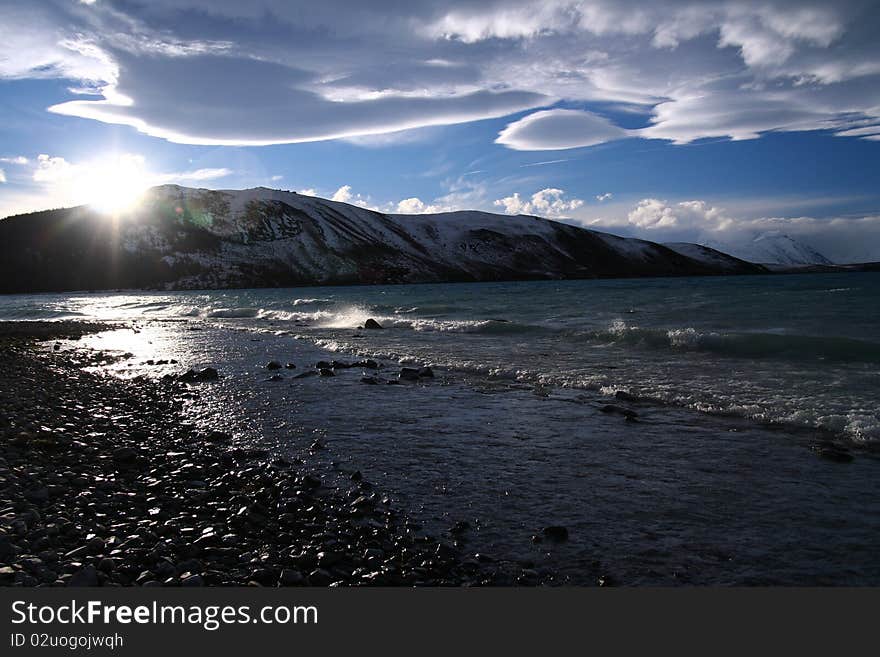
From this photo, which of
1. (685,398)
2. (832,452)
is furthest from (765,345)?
(832,452)

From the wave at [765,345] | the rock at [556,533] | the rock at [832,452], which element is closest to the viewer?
the rock at [556,533]

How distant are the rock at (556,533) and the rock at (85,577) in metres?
4.69

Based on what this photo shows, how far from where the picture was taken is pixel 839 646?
4.23m

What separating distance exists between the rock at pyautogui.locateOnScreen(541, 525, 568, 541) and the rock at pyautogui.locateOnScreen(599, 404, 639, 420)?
5797 mm

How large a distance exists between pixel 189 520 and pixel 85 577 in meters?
1.53

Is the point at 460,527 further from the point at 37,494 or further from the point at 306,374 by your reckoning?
the point at 306,374

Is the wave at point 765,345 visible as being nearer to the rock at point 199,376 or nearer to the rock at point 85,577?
the rock at point 199,376

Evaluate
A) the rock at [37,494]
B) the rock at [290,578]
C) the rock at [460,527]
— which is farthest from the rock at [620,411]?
the rock at [37,494]

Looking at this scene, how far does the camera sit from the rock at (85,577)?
4969 mm

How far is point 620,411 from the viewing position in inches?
472

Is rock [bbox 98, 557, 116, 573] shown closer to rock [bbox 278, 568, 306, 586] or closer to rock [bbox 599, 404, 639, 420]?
rock [bbox 278, 568, 306, 586]

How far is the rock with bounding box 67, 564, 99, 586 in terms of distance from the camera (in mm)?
4969

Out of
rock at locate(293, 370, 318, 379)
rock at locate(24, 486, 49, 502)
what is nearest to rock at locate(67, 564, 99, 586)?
rock at locate(24, 486, 49, 502)

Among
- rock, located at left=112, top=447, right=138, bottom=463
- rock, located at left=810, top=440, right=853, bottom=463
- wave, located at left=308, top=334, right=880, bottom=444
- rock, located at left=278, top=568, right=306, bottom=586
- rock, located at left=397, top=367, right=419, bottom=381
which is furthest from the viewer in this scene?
rock, located at left=397, top=367, right=419, bottom=381
